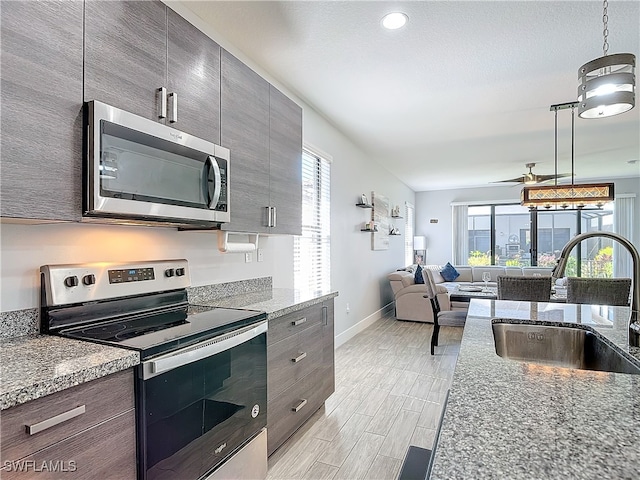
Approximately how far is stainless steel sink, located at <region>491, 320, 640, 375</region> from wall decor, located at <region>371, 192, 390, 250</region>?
4204 mm

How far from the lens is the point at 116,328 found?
5.12ft

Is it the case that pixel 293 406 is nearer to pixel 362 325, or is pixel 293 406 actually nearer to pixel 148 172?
pixel 148 172

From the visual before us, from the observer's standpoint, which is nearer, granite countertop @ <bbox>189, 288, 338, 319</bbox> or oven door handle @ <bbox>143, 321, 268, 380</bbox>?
oven door handle @ <bbox>143, 321, 268, 380</bbox>

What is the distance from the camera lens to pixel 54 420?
0.99 meters

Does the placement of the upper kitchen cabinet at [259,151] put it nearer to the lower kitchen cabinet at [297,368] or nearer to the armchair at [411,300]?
the lower kitchen cabinet at [297,368]

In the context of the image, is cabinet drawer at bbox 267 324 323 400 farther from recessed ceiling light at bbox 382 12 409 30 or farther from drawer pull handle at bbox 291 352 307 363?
recessed ceiling light at bbox 382 12 409 30

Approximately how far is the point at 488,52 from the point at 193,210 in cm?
237

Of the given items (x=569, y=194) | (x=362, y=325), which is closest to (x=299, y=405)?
(x=362, y=325)

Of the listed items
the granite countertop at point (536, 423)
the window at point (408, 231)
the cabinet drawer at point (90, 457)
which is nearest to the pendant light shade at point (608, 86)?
the granite countertop at point (536, 423)

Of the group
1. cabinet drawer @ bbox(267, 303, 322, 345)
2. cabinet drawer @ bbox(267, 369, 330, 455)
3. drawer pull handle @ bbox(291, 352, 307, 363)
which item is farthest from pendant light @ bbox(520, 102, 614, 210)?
drawer pull handle @ bbox(291, 352, 307, 363)

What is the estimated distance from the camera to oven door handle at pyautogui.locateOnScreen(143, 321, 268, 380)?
4.16 feet

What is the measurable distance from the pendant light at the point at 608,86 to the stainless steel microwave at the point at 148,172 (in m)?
1.72

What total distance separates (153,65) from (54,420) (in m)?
1.41

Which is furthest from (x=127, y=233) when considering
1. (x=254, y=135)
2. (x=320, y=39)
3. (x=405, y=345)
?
(x=405, y=345)
